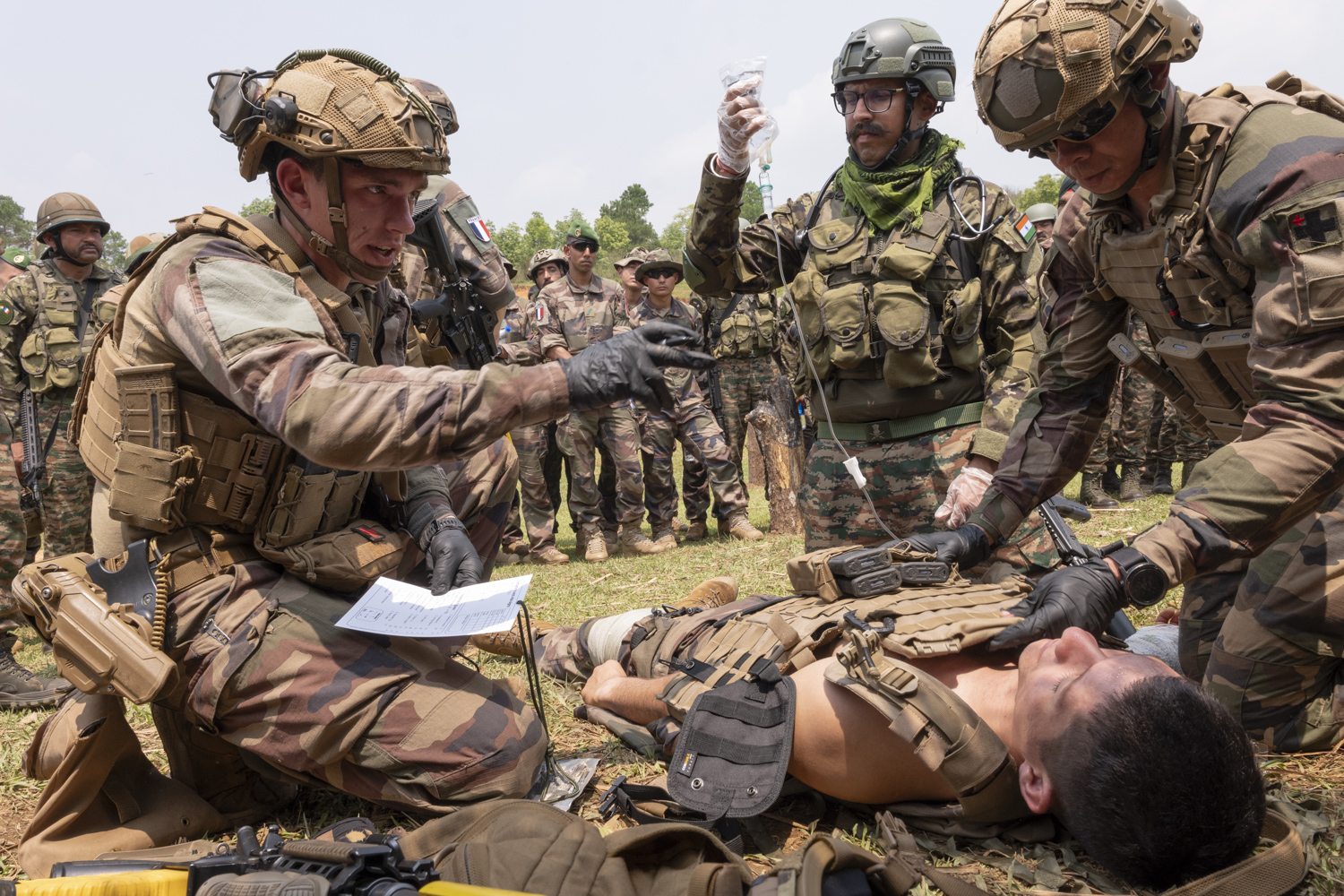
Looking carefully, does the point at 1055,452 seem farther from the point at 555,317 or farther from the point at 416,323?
the point at 555,317

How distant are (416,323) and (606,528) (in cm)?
562

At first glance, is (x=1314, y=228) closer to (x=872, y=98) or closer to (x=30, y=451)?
(x=872, y=98)

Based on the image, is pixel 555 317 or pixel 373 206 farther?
pixel 555 317

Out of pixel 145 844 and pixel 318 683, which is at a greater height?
pixel 318 683

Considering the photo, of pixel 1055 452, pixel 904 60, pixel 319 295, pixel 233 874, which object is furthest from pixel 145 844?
pixel 904 60

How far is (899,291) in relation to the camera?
4.26 m

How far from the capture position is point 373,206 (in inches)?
117

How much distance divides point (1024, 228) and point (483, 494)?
2.87 meters

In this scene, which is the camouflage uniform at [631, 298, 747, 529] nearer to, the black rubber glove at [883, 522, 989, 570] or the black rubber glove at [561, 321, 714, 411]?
the black rubber glove at [883, 522, 989, 570]

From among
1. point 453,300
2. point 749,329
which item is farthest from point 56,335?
point 749,329

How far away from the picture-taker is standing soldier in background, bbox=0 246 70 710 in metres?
4.62

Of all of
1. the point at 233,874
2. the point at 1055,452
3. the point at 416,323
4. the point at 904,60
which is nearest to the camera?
the point at 233,874

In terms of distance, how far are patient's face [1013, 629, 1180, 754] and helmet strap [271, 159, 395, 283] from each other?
2.48 meters

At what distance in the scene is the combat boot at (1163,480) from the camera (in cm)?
1006
